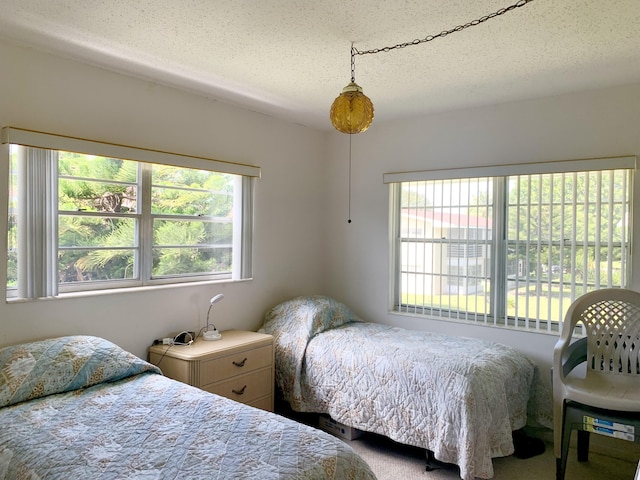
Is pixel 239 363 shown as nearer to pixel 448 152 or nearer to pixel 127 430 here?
pixel 127 430

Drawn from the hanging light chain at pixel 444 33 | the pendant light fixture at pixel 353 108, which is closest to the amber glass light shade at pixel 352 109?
the pendant light fixture at pixel 353 108

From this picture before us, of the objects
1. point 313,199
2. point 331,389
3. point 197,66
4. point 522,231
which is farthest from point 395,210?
point 197,66

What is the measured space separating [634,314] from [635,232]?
53cm

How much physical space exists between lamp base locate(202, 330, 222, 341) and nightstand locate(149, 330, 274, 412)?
0.11ft

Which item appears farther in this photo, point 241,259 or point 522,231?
point 241,259

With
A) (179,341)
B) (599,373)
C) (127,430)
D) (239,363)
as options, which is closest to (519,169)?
(599,373)

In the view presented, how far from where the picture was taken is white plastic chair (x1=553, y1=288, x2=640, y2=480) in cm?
244

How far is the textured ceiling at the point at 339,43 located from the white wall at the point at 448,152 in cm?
16

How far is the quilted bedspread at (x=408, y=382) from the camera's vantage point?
2.58 metres

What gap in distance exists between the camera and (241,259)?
366 cm

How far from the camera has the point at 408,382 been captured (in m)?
2.80

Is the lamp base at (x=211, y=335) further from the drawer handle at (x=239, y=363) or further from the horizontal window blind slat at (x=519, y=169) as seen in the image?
the horizontal window blind slat at (x=519, y=169)

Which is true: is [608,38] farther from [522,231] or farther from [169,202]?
[169,202]

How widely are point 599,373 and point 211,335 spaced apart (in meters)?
2.52
